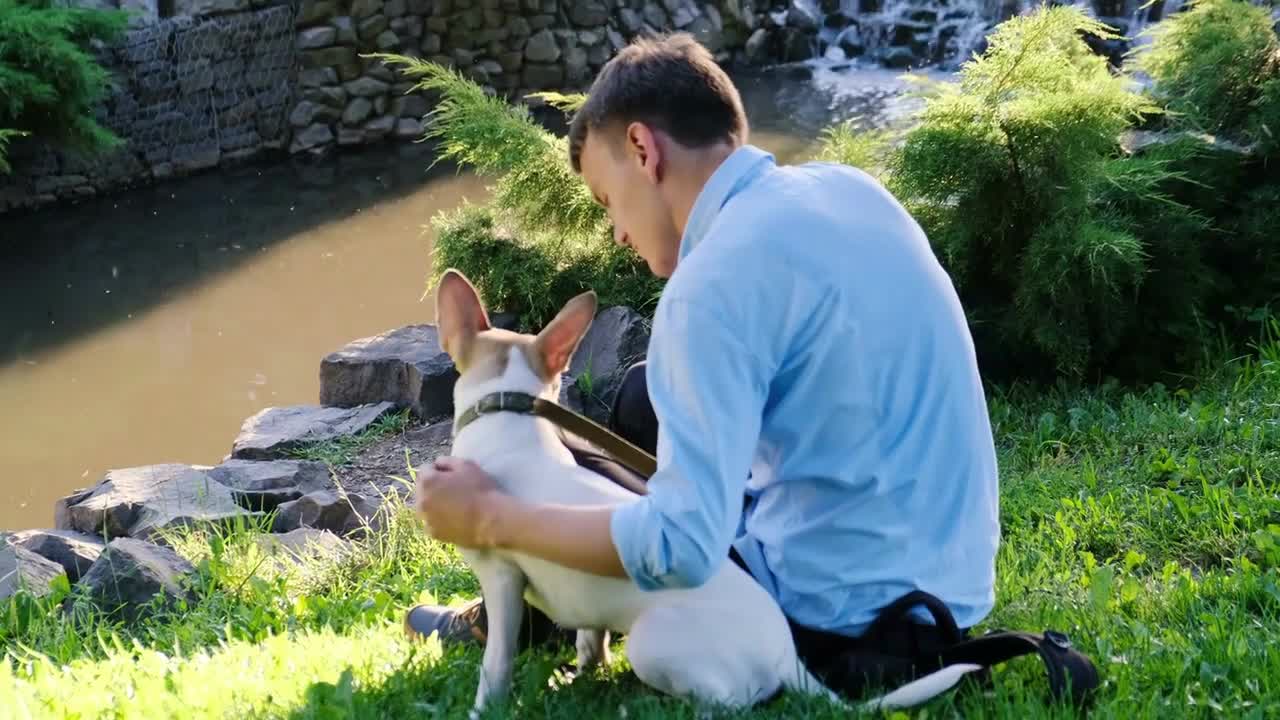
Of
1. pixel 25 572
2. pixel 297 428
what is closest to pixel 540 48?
pixel 297 428

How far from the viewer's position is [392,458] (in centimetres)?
583

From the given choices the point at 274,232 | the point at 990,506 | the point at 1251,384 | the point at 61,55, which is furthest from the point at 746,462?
the point at 61,55

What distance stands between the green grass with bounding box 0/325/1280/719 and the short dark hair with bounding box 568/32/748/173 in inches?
40.6

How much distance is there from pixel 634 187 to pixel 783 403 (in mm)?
482

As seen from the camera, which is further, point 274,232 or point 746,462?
point 274,232

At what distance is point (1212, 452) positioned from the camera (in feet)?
14.3

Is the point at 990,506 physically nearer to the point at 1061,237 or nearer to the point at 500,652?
the point at 500,652

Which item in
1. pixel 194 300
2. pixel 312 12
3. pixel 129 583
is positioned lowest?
pixel 194 300

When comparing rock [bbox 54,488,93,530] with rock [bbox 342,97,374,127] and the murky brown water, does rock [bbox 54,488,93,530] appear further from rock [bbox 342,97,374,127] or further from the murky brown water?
rock [bbox 342,97,374,127]

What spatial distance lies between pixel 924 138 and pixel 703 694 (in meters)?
3.58

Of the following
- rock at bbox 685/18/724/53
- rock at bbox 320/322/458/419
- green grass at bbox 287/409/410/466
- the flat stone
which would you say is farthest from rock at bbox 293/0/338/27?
the flat stone

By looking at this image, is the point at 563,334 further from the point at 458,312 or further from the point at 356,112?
the point at 356,112

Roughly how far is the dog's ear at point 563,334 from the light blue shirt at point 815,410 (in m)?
0.31

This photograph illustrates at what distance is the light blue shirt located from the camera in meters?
2.05
